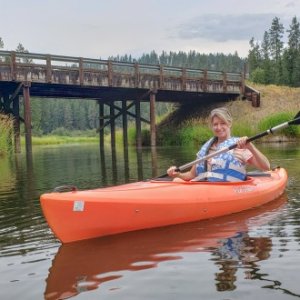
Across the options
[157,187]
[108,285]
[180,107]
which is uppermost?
[180,107]

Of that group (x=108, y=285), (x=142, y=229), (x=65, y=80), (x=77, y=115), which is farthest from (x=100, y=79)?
(x=77, y=115)

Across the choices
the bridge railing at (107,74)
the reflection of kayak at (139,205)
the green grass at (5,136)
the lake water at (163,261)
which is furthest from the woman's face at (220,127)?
the bridge railing at (107,74)

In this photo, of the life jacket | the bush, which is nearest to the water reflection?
the life jacket

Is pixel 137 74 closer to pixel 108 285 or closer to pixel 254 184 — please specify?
pixel 254 184

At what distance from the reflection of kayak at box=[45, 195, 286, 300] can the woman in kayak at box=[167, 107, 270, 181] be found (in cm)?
78

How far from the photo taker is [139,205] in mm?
5273

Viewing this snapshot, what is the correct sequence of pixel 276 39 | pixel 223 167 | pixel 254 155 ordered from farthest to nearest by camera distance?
pixel 276 39, pixel 223 167, pixel 254 155

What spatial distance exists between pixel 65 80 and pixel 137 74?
13.4 feet

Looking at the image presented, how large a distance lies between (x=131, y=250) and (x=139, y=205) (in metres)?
0.74

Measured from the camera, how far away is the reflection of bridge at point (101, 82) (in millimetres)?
20406

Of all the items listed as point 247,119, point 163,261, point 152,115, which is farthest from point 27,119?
point 163,261

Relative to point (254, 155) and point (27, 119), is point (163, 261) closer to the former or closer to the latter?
point (254, 155)

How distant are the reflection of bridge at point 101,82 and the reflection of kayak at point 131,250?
1558cm

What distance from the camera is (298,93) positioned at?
31.7m
